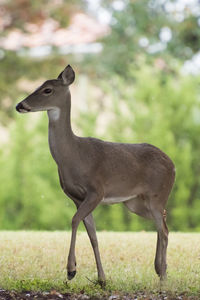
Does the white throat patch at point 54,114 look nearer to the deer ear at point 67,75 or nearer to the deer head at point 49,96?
the deer head at point 49,96

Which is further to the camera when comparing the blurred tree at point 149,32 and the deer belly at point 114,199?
the blurred tree at point 149,32

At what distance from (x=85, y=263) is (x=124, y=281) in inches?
31.7

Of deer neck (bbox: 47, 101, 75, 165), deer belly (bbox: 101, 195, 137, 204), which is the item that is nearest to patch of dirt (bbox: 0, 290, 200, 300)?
deer belly (bbox: 101, 195, 137, 204)

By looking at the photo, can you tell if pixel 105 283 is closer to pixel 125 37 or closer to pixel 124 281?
pixel 124 281

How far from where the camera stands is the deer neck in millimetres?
4215

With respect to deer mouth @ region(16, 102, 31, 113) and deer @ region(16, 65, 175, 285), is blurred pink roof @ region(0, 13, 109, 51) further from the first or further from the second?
deer mouth @ region(16, 102, 31, 113)

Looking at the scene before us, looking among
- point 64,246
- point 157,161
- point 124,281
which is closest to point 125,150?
point 157,161

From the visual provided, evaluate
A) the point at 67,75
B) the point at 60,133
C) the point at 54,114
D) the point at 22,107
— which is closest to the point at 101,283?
the point at 60,133

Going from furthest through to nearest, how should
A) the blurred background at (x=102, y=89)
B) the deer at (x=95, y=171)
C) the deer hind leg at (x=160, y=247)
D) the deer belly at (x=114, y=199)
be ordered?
the blurred background at (x=102, y=89), the deer hind leg at (x=160, y=247), the deer belly at (x=114, y=199), the deer at (x=95, y=171)

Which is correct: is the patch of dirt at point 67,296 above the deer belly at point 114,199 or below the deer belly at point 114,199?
below

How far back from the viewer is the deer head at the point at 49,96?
4.05 metres

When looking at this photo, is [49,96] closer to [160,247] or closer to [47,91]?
[47,91]

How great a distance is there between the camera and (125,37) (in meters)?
13.6

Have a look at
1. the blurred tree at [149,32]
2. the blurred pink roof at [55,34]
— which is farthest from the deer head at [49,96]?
the blurred pink roof at [55,34]
